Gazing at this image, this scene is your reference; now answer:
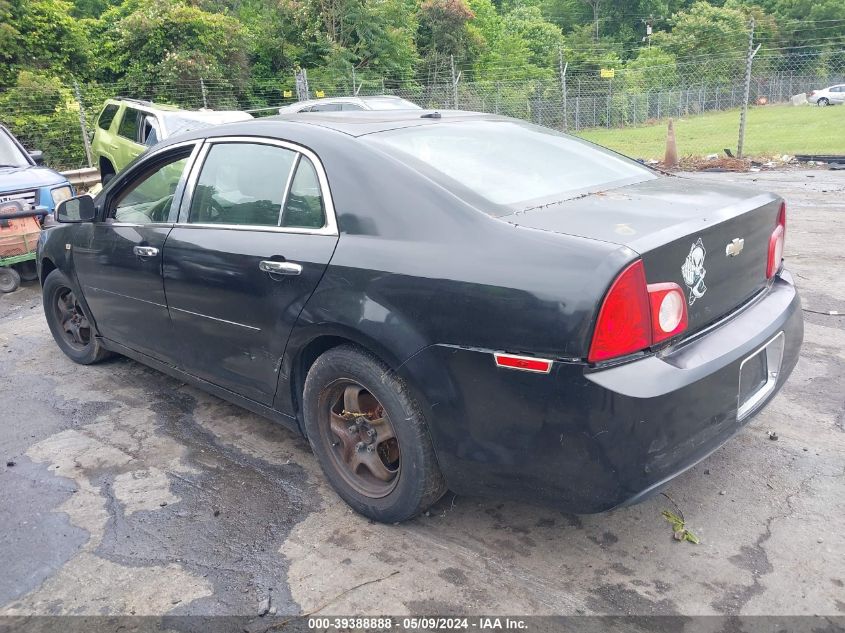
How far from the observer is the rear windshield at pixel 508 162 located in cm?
292

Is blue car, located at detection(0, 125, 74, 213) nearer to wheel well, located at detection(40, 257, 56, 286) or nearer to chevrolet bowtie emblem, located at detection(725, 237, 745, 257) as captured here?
wheel well, located at detection(40, 257, 56, 286)

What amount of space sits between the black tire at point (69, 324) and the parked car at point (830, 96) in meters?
44.9

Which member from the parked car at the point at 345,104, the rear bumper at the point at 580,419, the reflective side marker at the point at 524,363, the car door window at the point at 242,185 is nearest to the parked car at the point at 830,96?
the parked car at the point at 345,104

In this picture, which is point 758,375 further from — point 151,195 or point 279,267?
point 151,195

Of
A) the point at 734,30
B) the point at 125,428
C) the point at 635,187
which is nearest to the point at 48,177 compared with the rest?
the point at 125,428

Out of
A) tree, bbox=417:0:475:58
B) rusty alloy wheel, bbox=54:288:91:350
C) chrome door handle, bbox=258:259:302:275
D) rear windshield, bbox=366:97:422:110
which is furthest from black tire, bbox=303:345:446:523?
tree, bbox=417:0:475:58

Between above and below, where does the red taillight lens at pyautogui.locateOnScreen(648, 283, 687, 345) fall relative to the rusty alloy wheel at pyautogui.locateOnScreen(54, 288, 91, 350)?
above

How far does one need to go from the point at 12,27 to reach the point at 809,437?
23.1m

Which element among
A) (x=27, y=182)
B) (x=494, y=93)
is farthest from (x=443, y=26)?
(x=27, y=182)

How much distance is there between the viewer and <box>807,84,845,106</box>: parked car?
1587 inches

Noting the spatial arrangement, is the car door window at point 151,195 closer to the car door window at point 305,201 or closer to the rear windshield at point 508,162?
the car door window at point 305,201

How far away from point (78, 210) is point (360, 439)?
249cm

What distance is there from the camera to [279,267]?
3094 millimetres

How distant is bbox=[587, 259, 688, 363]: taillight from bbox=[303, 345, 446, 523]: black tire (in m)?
0.80
